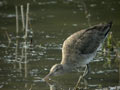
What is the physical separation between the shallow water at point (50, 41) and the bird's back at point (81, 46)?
379 millimetres

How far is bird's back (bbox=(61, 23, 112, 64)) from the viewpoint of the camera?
1229 cm

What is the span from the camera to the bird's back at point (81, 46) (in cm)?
1229

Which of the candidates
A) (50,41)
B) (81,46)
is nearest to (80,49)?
(81,46)

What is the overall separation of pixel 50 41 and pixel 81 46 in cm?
275

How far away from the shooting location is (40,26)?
16.8 m

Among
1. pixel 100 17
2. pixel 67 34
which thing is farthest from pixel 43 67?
pixel 100 17

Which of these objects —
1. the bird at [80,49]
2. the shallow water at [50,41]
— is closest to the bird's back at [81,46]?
the bird at [80,49]

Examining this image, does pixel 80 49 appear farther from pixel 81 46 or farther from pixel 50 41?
pixel 50 41

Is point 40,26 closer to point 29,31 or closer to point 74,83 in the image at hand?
point 29,31

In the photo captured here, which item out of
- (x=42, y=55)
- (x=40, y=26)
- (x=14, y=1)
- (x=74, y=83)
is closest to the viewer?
(x=74, y=83)

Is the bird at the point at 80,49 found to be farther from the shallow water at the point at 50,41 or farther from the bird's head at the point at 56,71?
the shallow water at the point at 50,41

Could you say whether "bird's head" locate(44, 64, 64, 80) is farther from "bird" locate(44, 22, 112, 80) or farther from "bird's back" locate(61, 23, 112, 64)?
"bird's back" locate(61, 23, 112, 64)

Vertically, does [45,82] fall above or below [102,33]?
below

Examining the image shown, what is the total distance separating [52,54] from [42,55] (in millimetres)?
290
